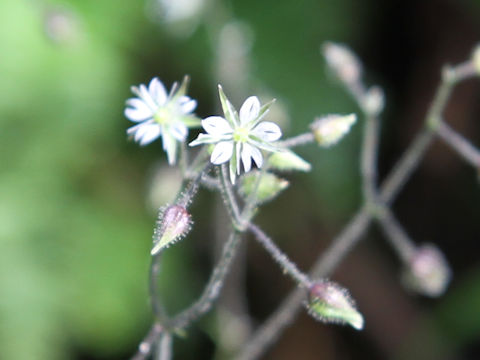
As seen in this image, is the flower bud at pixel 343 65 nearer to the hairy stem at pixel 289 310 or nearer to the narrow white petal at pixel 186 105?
the hairy stem at pixel 289 310

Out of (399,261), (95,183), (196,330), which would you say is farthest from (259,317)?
(95,183)

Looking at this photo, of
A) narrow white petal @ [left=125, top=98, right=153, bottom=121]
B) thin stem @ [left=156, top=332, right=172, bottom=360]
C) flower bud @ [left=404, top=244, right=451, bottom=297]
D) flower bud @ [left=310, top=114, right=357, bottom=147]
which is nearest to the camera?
narrow white petal @ [left=125, top=98, right=153, bottom=121]

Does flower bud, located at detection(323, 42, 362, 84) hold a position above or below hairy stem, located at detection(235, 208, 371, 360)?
above

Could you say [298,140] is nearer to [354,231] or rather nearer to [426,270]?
[354,231]

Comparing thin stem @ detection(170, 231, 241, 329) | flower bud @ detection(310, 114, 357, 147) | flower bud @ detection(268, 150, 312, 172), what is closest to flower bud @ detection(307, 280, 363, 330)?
thin stem @ detection(170, 231, 241, 329)

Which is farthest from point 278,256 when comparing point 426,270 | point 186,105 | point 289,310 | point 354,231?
point 426,270

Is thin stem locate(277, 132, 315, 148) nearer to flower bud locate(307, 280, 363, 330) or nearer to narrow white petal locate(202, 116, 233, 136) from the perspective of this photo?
narrow white petal locate(202, 116, 233, 136)

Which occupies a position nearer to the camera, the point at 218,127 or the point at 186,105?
the point at 218,127

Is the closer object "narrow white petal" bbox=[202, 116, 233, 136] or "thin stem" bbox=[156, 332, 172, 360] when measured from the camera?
"narrow white petal" bbox=[202, 116, 233, 136]
